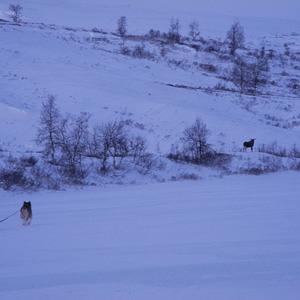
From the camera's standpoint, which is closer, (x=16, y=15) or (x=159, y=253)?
(x=159, y=253)

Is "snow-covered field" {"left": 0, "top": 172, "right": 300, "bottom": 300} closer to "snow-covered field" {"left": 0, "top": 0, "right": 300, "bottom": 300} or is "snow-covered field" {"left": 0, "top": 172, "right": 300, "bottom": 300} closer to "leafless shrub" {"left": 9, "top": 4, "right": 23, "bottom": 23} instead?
"snow-covered field" {"left": 0, "top": 0, "right": 300, "bottom": 300}

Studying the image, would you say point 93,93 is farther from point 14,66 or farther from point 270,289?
point 270,289

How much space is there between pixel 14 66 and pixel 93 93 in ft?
35.9

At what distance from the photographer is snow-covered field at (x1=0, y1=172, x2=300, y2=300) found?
337 cm

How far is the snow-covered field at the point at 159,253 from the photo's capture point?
3.37 metres

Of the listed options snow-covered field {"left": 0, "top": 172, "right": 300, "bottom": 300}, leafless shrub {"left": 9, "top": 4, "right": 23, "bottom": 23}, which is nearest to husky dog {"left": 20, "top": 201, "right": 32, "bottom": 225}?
snow-covered field {"left": 0, "top": 172, "right": 300, "bottom": 300}

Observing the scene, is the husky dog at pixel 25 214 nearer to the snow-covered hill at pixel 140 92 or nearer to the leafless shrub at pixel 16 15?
the snow-covered hill at pixel 140 92

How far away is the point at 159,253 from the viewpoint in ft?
14.3

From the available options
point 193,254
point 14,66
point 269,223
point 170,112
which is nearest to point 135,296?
point 193,254

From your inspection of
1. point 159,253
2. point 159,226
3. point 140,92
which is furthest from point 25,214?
point 140,92

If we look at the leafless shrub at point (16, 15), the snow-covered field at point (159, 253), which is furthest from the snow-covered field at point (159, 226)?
the leafless shrub at point (16, 15)

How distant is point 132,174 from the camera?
16234 mm

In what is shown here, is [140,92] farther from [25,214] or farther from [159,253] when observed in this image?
[159,253]

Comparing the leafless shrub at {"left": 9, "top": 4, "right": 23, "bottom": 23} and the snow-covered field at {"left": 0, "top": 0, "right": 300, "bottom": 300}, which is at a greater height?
the leafless shrub at {"left": 9, "top": 4, "right": 23, "bottom": 23}
